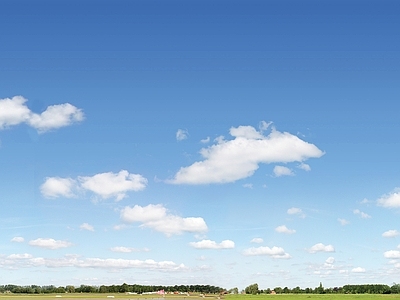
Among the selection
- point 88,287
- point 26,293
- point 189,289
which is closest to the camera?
point 26,293

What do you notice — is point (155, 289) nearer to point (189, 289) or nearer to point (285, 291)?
point (189, 289)

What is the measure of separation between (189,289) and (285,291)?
39043 mm

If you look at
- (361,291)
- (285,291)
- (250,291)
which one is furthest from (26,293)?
(361,291)

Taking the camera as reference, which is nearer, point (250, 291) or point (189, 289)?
point (250, 291)

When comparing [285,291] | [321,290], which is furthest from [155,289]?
[321,290]

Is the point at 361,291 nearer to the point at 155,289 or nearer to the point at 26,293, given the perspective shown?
the point at 155,289

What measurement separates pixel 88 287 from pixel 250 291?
6194 centimetres

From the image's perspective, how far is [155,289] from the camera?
19438cm

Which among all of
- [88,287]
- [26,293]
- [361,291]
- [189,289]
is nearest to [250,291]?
[189,289]

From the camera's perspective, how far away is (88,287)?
18562 cm

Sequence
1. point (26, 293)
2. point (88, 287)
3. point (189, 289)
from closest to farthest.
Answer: point (26, 293), point (88, 287), point (189, 289)

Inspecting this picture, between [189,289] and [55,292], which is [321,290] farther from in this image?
[55,292]

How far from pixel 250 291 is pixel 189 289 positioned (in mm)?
28359

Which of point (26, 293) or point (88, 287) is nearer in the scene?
point (26, 293)
